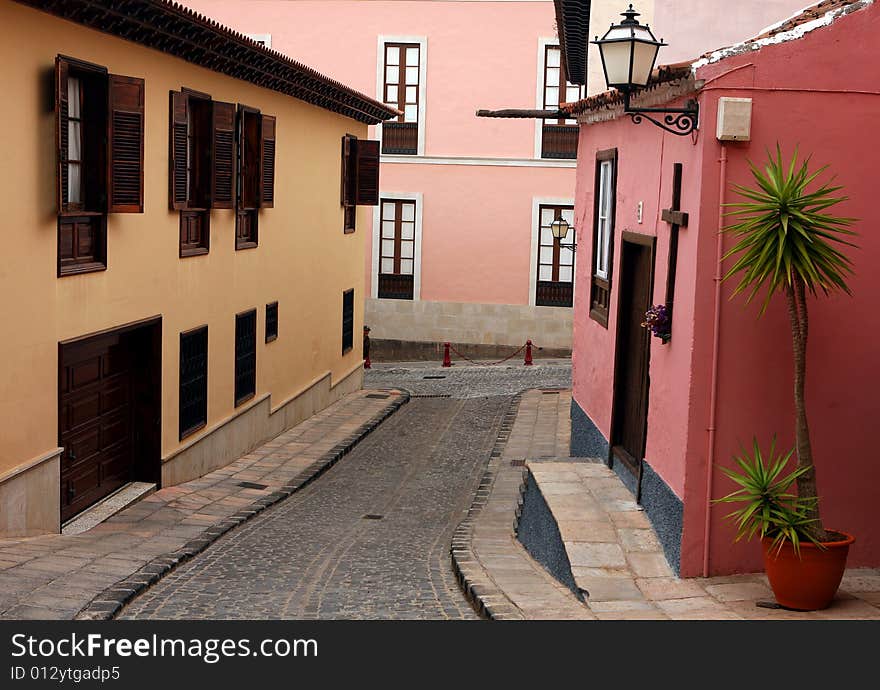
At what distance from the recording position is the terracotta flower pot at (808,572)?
7.51m

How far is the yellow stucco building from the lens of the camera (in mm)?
10094

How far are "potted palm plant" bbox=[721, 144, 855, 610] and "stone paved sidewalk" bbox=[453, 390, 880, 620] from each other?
260 mm

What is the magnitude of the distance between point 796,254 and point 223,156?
28.3 ft

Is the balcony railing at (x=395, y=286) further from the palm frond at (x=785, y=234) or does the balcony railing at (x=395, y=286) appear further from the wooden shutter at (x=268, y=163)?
the palm frond at (x=785, y=234)

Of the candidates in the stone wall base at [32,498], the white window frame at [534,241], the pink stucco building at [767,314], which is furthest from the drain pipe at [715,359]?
the white window frame at [534,241]

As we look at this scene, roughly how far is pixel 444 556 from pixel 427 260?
19376mm

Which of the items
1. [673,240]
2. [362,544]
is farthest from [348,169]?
[673,240]

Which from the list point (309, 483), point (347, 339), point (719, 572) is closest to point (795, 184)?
point (719, 572)

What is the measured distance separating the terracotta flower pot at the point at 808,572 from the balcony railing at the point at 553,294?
72.1ft

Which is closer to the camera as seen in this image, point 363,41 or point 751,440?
point 751,440

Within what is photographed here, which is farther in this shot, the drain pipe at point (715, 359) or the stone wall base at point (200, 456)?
the stone wall base at point (200, 456)

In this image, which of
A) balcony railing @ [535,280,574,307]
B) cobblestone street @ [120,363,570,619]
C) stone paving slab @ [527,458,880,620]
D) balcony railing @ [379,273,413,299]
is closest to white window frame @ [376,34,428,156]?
balcony railing @ [379,273,413,299]

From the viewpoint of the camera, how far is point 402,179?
3014 cm
